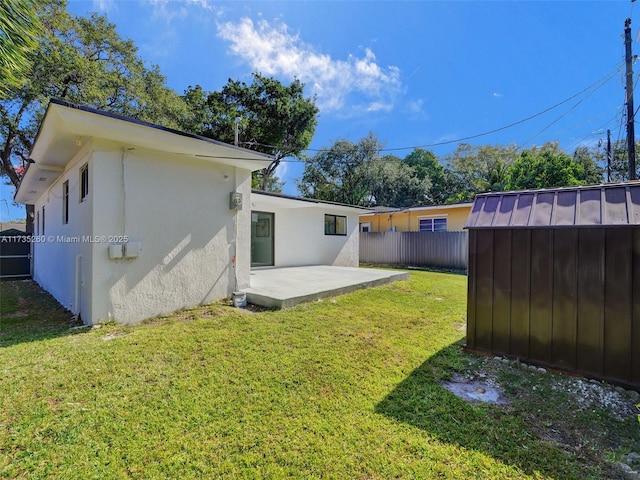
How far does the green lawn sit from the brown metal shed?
39cm

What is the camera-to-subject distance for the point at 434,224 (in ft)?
51.2

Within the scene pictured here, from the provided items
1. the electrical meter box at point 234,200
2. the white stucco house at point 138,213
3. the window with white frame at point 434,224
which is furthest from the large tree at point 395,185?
the electrical meter box at point 234,200

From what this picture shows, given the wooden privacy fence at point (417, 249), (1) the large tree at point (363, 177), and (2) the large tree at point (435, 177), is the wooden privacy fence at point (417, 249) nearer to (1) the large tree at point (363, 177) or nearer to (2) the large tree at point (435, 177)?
(1) the large tree at point (363, 177)

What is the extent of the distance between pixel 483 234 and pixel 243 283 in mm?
4855

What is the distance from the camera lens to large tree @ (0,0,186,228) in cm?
1085

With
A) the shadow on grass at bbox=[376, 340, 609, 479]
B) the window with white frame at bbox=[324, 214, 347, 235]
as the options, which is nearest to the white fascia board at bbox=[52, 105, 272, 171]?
the shadow on grass at bbox=[376, 340, 609, 479]

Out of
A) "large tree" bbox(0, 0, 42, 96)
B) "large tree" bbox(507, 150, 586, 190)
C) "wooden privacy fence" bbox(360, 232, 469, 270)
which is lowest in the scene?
"wooden privacy fence" bbox(360, 232, 469, 270)

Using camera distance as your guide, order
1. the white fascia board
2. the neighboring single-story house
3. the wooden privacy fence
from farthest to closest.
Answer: the neighboring single-story house, the wooden privacy fence, the white fascia board

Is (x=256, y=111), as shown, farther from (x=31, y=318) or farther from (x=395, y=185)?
(x=31, y=318)

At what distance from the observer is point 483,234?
370 cm

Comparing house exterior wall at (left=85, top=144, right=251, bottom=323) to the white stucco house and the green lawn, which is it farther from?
the green lawn

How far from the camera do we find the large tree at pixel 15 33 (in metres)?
3.22

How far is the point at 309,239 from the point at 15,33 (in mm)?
9160

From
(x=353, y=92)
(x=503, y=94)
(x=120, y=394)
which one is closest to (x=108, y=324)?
(x=120, y=394)
